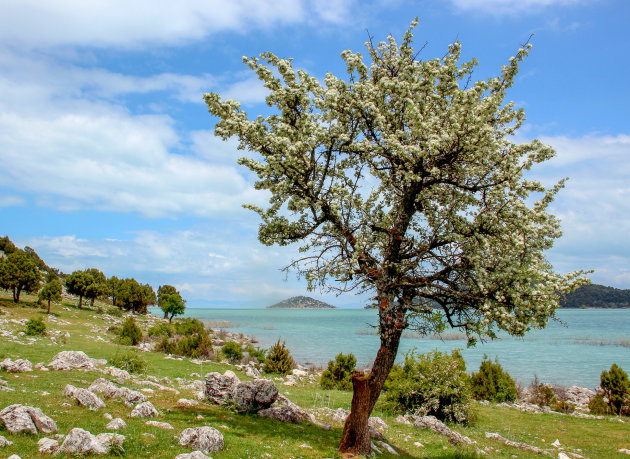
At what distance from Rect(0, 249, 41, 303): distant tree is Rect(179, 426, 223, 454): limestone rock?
5173cm

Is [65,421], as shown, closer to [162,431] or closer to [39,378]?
[162,431]

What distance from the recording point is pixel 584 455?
1555 centimetres

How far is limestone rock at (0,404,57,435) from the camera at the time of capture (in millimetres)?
8773

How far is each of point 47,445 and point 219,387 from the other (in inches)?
316

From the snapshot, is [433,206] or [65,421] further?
[433,206]

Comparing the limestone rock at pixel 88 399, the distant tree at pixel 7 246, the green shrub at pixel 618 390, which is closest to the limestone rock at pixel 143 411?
the limestone rock at pixel 88 399

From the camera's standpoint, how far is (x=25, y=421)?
29.1 ft

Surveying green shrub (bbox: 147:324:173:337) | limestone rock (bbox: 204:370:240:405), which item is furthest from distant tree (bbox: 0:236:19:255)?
limestone rock (bbox: 204:370:240:405)

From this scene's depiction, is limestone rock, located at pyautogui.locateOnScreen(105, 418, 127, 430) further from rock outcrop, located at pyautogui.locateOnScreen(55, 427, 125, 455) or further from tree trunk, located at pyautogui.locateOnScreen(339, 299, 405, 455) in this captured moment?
tree trunk, located at pyautogui.locateOnScreen(339, 299, 405, 455)

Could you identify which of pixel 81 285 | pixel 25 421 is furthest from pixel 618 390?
pixel 81 285

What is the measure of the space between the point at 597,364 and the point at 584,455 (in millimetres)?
42455

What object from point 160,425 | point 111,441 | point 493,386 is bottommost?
point 493,386

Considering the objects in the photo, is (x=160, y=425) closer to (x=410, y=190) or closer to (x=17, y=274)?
(x=410, y=190)

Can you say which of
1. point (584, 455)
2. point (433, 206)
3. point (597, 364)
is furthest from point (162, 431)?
point (597, 364)
